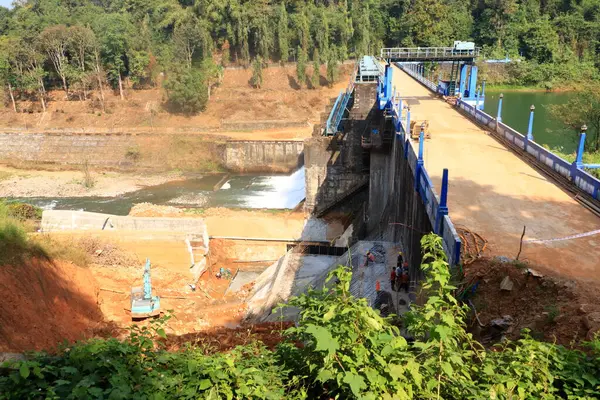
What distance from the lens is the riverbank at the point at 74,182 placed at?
4497cm

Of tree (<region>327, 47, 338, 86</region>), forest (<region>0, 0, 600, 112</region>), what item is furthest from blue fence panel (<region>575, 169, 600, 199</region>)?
tree (<region>327, 47, 338, 86</region>)

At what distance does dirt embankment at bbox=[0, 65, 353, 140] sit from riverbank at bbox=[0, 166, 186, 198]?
9.56 m

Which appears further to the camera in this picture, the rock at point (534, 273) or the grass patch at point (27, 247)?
the grass patch at point (27, 247)

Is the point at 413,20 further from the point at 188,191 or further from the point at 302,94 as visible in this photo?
the point at 188,191

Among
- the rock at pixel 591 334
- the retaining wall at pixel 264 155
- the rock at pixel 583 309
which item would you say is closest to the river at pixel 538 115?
the retaining wall at pixel 264 155

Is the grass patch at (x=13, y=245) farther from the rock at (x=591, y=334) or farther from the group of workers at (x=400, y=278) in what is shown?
the rock at (x=591, y=334)

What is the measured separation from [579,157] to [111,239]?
72.4 ft

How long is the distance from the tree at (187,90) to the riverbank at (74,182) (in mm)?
14225

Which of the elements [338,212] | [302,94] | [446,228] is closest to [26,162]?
[302,94]

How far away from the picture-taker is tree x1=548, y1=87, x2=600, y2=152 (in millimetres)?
31672

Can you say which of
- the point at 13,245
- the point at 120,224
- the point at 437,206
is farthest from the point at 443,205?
the point at 120,224

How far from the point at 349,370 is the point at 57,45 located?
236 feet

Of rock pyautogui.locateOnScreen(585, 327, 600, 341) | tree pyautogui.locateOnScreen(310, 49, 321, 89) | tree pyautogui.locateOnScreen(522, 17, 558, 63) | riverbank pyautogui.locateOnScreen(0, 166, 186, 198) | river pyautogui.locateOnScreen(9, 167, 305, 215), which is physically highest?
tree pyautogui.locateOnScreen(522, 17, 558, 63)

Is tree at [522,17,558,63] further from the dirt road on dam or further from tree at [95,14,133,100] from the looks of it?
the dirt road on dam
